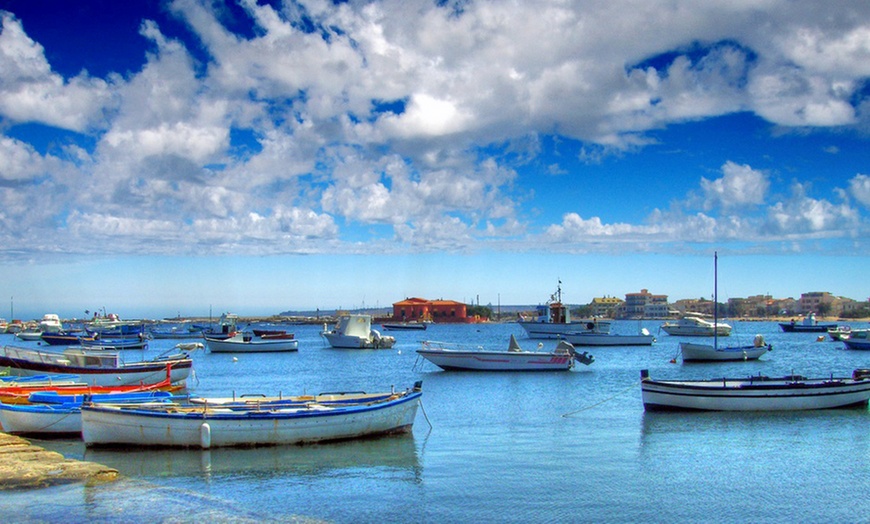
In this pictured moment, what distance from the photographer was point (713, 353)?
6359 centimetres

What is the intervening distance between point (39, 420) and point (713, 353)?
2077 inches

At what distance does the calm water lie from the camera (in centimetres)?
1695

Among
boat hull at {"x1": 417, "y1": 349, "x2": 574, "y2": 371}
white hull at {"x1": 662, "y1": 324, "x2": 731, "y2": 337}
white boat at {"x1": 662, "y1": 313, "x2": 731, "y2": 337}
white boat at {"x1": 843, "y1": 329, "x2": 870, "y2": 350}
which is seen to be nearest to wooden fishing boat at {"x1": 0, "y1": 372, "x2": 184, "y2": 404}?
boat hull at {"x1": 417, "y1": 349, "x2": 574, "y2": 371}

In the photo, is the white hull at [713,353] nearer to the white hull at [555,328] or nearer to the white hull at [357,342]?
the white hull at [555,328]

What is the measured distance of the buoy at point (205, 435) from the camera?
74.3 feet

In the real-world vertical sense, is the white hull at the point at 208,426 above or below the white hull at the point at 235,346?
above

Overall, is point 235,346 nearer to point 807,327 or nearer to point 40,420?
point 40,420

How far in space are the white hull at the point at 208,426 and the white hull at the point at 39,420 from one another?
2.59 m

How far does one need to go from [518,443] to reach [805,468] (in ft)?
27.5

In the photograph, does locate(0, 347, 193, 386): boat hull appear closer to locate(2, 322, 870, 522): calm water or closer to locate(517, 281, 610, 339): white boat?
locate(2, 322, 870, 522): calm water

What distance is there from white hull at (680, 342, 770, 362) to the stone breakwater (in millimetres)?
52264

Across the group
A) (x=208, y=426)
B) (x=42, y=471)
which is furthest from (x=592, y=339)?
(x=42, y=471)

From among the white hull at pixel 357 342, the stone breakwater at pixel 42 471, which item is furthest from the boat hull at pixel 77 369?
the white hull at pixel 357 342

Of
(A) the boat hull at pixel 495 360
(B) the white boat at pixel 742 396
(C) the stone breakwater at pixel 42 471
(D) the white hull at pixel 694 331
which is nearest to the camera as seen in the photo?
(C) the stone breakwater at pixel 42 471
